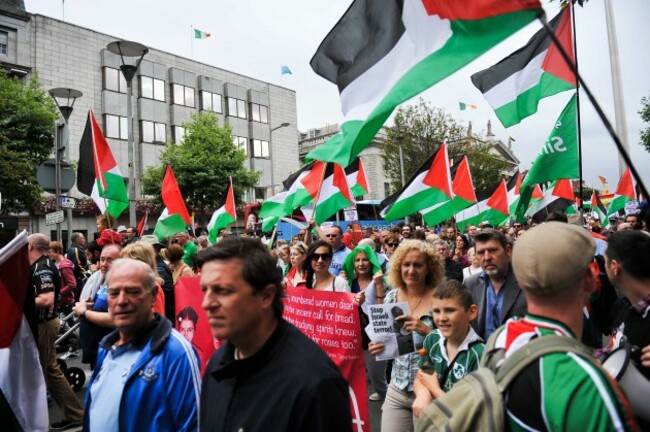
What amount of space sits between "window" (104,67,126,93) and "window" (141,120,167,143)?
2779 mm

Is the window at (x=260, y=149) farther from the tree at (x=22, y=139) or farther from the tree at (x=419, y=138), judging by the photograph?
the tree at (x=22, y=139)

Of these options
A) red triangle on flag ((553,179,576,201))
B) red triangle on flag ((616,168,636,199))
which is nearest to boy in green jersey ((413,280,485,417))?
red triangle on flag ((553,179,576,201))

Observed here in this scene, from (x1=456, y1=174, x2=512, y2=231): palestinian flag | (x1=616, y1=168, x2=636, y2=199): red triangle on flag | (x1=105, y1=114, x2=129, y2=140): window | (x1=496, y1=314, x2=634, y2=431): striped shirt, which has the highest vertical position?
(x1=105, y1=114, x2=129, y2=140): window

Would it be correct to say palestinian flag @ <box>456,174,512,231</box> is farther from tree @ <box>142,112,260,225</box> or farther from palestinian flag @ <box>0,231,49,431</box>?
tree @ <box>142,112,260,225</box>

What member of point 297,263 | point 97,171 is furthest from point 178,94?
point 297,263

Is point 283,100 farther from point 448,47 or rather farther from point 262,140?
point 448,47

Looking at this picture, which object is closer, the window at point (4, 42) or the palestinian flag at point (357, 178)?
the palestinian flag at point (357, 178)

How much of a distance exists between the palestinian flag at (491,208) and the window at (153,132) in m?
29.1

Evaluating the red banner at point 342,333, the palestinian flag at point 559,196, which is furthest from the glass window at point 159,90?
the red banner at point 342,333

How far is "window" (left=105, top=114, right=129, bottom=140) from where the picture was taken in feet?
113

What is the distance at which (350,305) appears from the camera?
4.30m

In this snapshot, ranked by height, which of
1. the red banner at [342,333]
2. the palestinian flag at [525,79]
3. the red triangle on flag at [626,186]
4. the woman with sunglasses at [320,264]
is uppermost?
the palestinian flag at [525,79]

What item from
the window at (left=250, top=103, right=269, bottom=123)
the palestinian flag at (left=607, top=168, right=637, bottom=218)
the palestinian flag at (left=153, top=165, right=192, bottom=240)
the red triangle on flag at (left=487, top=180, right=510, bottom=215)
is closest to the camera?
the palestinian flag at (left=153, top=165, right=192, bottom=240)

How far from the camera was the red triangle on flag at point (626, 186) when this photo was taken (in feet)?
43.3
